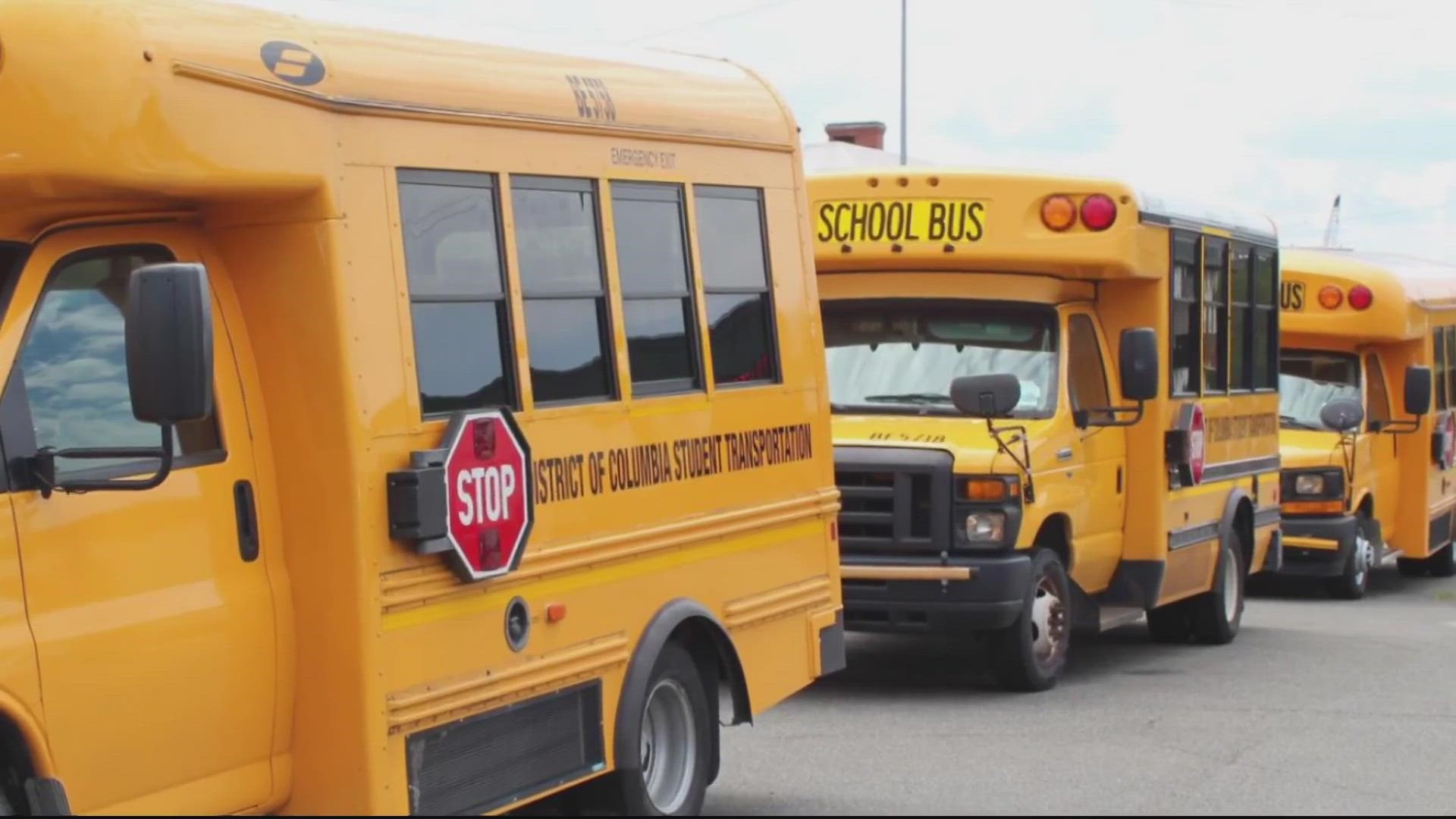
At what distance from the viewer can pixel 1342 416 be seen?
16984 millimetres

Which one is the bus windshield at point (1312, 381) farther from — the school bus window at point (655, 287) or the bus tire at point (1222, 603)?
the school bus window at point (655, 287)

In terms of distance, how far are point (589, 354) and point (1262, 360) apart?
8.84 metres

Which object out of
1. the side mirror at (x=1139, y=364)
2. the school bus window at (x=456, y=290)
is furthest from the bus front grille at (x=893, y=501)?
the school bus window at (x=456, y=290)

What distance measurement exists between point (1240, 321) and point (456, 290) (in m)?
8.88

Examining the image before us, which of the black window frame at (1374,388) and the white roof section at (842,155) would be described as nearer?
the black window frame at (1374,388)

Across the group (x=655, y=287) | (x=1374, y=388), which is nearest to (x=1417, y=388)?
(x=1374, y=388)

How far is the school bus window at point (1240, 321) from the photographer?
14.0m

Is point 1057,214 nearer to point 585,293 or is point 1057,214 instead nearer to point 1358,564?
point 585,293

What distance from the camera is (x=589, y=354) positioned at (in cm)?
704

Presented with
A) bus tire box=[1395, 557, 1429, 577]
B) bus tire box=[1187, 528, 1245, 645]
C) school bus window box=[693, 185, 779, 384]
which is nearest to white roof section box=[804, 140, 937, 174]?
bus tire box=[1395, 557, 1429, 577]

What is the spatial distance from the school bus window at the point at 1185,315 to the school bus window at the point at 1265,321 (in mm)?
1478

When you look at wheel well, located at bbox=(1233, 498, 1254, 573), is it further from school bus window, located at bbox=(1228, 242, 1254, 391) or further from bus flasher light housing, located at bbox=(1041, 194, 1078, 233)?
bus flasher light housing, located at bbox=(1041, 194, 1078, 233)

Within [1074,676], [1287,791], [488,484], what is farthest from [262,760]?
[1074,676]

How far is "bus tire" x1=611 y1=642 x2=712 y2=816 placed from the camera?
746 cm
